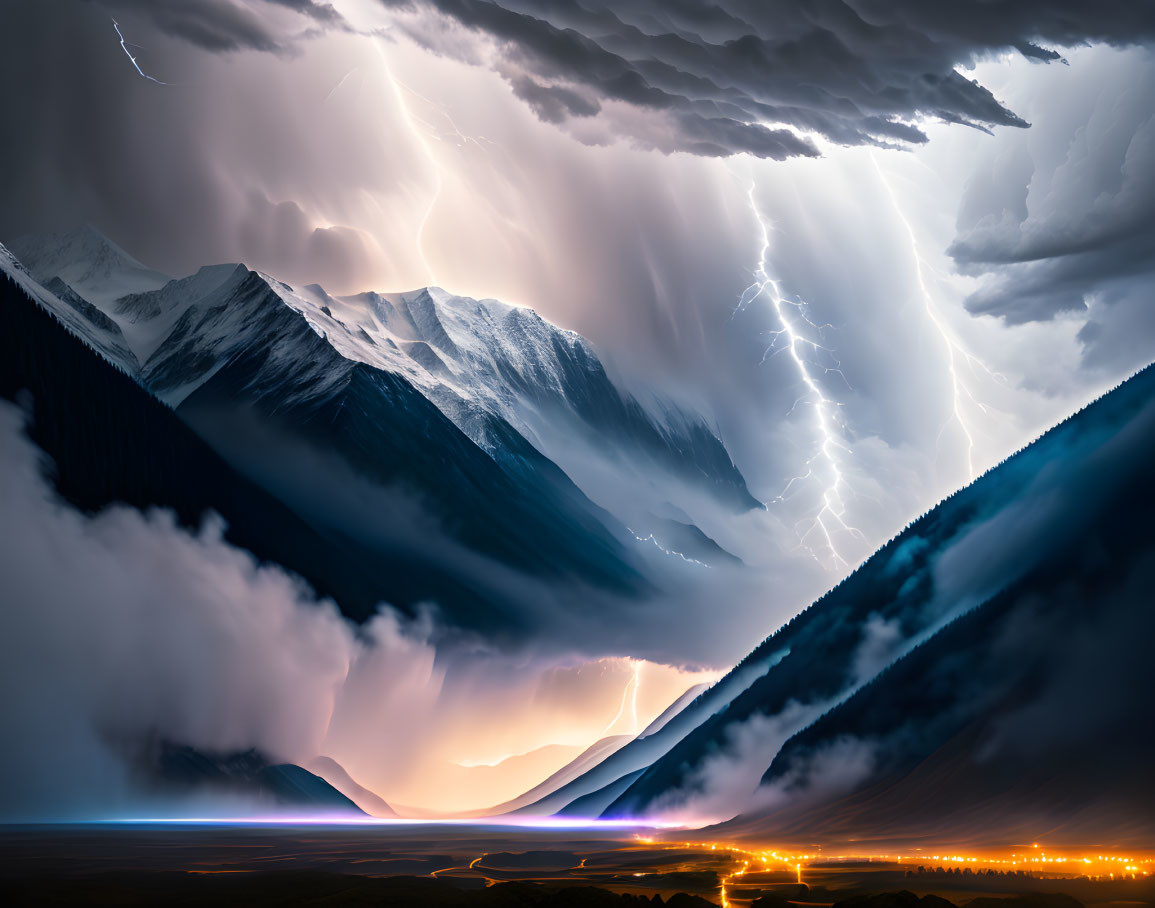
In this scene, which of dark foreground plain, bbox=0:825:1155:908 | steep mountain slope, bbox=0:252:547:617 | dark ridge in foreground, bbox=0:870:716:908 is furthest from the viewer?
steep mountain slope, bbox=0:252:547:617

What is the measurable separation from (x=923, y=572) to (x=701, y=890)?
75.5m

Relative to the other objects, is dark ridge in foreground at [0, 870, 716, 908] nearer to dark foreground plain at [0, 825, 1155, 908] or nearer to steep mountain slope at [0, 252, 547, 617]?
dark foreground plain at [0, 825, 1155, 908]

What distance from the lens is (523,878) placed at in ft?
211

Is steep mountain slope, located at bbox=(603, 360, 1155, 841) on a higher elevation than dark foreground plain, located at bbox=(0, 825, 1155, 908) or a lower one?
higher

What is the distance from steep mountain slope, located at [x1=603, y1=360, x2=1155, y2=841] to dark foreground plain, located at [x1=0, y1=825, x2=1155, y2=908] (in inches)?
712

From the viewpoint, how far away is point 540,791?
586 ft

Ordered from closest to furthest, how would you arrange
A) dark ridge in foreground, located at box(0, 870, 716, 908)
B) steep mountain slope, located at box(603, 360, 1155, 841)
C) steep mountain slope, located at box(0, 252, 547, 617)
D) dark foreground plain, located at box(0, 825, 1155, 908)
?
dark ridge in foreground, located at box(0, 870, 716, 908) → dark foreground plain, located at box(0, 825, 1155, 908) → steep mountain slope, located at box(603, 360, 1155, 841) → steep mountain slope, located at box(0, 252, 547, 617)

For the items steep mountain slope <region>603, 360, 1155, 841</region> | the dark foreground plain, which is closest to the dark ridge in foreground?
the dark foreground plain

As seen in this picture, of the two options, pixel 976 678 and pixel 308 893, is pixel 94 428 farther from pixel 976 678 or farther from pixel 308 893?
pixel 976 678

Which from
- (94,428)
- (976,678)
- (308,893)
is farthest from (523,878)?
(94,428)

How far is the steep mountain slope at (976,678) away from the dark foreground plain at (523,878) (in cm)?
1808

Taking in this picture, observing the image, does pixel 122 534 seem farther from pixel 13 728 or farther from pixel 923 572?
pixel 923 572

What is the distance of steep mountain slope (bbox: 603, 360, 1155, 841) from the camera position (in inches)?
3482

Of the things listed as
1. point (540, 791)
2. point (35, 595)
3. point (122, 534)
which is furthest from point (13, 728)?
point (540, 791)
